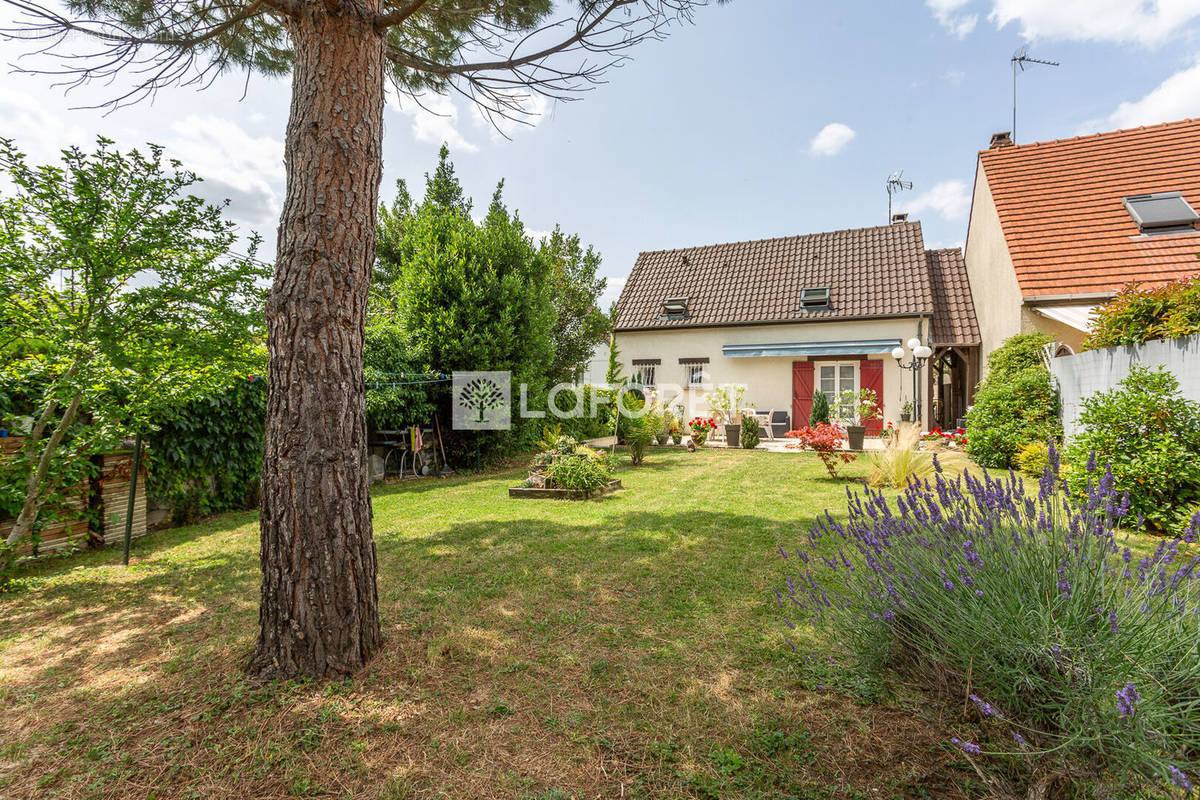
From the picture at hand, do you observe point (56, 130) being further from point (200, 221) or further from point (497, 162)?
point (497, 162)

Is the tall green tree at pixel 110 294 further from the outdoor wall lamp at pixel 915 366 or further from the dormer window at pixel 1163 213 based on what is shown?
the dormer window at pixel 1163 213

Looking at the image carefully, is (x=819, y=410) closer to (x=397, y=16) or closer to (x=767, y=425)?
(x=767, y=425)

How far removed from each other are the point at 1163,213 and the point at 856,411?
7.51 m

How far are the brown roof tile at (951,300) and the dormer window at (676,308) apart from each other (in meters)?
7.90

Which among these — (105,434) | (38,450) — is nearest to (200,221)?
(105,434)

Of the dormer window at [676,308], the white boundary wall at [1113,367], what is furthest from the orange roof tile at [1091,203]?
the dormer window at [676,308]

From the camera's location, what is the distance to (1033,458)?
24.5 feet

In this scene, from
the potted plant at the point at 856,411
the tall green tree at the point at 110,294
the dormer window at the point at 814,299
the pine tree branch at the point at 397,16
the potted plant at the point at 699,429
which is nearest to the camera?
the pine tree branch at the point at 397,16

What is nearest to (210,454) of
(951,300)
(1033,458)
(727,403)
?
(1033,458)

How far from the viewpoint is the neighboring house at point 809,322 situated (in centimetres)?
1591

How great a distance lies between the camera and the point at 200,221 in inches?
162

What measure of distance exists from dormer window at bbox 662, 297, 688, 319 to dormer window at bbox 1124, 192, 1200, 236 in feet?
37.9

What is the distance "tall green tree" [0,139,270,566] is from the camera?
140 inches

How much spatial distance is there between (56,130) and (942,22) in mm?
11023
